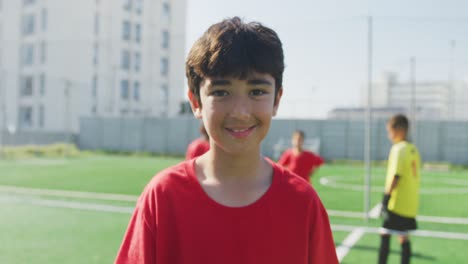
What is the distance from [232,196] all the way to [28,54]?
4253cm

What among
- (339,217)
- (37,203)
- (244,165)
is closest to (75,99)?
(37,203)

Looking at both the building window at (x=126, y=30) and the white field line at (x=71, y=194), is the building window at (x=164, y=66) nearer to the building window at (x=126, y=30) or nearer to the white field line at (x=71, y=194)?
the building window at (x=126, y=30)

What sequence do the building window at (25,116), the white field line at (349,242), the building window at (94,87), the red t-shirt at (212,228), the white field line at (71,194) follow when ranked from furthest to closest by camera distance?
1. the building window at (94,87)
2. the building window at (25,116)
3. the white field line at (71,194)
4. the white field line at (349,242)
5. the red t-shirt at (212,228)

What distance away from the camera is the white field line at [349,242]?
241 inches

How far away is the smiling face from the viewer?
147 cm

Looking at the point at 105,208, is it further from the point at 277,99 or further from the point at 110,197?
the point at 277,99

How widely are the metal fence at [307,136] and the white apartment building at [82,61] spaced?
518 centimetres

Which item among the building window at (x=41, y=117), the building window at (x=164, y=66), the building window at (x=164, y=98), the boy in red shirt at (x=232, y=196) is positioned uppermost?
the building window at (x=164, y=66)

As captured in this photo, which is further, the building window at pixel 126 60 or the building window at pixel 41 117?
the building window at pixel 126 60

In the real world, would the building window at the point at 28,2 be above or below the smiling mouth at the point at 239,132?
above

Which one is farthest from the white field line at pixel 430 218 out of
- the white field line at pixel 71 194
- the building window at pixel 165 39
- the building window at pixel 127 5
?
the building window at pixel 165 39

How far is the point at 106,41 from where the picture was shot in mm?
41031

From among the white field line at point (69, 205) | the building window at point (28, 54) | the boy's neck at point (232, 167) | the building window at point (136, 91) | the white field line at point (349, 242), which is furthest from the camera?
the building window at point (136, 91)

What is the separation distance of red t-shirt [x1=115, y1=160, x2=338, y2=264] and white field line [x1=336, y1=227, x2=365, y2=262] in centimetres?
457
